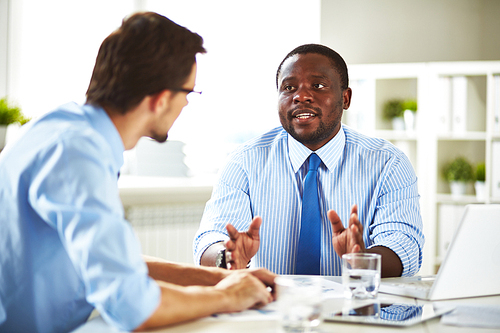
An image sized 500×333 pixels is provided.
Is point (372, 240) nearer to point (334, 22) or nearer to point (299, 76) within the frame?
point (299, 76)

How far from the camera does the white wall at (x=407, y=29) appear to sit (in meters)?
3.68

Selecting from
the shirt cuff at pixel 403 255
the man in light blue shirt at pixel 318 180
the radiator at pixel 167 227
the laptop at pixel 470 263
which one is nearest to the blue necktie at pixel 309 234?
the man in light blue shirt at pixel 318 180

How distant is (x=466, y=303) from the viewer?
1.10 m

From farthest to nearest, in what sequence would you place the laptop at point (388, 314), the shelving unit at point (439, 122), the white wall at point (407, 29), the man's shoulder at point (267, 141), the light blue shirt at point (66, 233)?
1. the white wall at point (407, 29)
2. the shelving unit at point (439, 122)
3. the man's shoulder at point (267, 141)
4. the laptop at point (388, 314)
5. the light blue shirt at point (66, 233)

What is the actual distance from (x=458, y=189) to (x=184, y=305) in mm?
2814

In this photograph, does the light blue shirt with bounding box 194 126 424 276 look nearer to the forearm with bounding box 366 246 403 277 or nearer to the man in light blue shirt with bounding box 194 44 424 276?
the man in light blue shirt with bounding box 194 44 424 276

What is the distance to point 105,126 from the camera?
107 centimetres

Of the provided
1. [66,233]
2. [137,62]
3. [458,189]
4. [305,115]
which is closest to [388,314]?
[66,233]

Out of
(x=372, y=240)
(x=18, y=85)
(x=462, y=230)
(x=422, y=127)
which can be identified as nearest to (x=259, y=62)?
(x=422, y=127)

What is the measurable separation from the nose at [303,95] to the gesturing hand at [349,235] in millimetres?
559

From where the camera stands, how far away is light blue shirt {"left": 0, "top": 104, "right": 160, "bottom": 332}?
835 mm

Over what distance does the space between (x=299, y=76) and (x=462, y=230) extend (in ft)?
3.16

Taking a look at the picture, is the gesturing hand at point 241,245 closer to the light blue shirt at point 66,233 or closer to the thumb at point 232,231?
the thumb at point 232,231

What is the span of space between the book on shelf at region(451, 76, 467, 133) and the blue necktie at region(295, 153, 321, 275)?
1.91 meters
